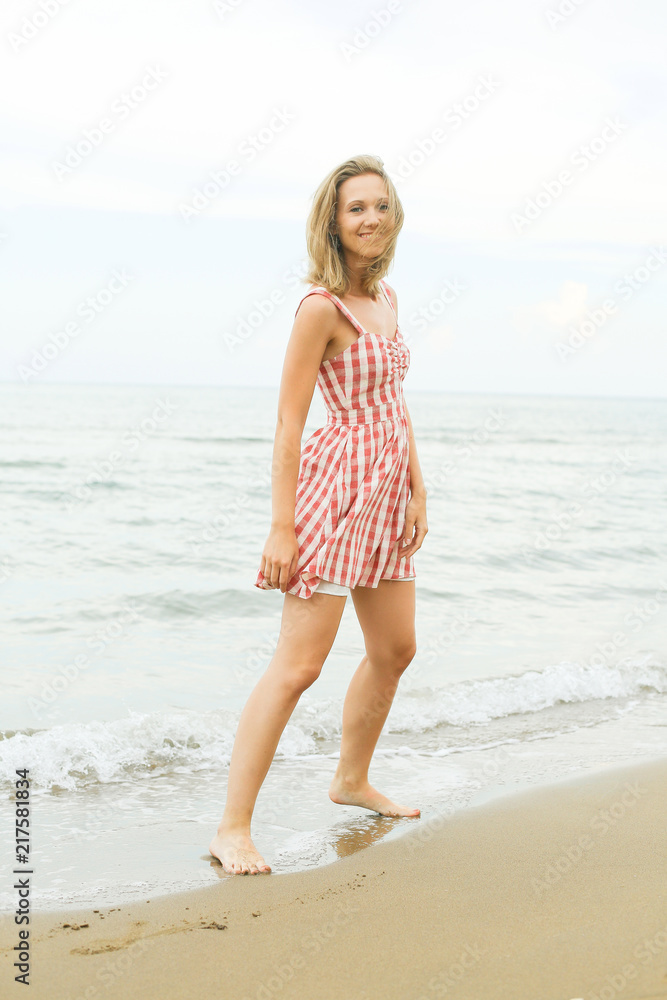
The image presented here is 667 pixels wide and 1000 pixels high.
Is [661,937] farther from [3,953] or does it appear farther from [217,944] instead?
[3,953]

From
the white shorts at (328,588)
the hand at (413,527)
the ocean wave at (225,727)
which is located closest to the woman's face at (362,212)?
the hand at (413,527)

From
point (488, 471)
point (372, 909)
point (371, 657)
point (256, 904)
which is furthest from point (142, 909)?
point (488, 471)

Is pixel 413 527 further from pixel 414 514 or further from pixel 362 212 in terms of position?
pixel 362 212

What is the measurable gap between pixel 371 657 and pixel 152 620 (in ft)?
11.6

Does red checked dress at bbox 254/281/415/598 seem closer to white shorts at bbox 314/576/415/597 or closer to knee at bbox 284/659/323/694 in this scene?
white shorts at bbox 314/576/415/597

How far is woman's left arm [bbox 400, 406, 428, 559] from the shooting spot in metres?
2.76

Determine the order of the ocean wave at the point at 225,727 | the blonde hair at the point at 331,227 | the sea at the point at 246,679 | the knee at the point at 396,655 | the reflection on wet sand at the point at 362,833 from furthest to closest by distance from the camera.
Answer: the ocean wave at the point at 225,727 < the sea at the point at 246,679 < the knee at the point at 396,655 < the reflection on wet sand at the point at 362,833 < the blonde hair at the point at 331,227

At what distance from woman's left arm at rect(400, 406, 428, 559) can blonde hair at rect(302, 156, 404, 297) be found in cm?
47

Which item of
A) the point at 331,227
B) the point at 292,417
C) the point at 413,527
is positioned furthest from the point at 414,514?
the point at 331,227

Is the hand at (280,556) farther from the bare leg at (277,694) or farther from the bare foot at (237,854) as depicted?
the bare foot at (237,854)

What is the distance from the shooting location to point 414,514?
9.09 feet

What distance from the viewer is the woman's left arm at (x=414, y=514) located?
9.07ft

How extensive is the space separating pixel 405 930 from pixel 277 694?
0.74 m

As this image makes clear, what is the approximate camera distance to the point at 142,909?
2221mm
